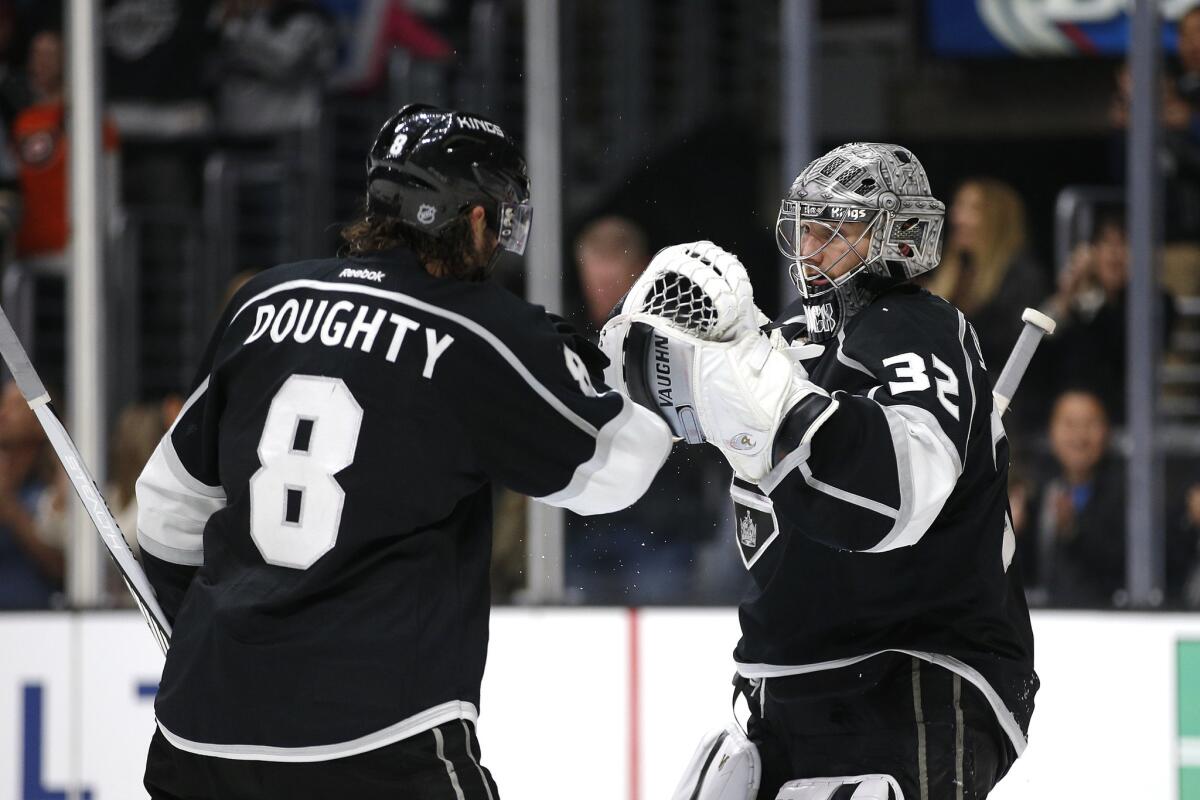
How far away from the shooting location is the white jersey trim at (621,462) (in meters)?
1.68

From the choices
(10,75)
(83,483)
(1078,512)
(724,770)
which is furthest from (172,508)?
(10,75)

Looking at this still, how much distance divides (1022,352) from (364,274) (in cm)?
88

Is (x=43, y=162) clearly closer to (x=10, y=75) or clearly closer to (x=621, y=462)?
(x=10, y=75)

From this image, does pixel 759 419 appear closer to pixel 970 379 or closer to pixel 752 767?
pixel 970 379

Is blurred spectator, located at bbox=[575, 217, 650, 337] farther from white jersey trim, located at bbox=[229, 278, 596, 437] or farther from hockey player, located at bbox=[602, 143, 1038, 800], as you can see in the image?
white jersey trim, located at bbox=[229, 278, 596, 437]

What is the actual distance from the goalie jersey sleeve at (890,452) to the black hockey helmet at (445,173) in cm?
39

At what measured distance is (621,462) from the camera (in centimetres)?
169

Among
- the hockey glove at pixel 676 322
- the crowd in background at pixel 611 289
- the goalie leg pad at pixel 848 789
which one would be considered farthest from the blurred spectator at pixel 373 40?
the goalie leg pad at pixel 848 789

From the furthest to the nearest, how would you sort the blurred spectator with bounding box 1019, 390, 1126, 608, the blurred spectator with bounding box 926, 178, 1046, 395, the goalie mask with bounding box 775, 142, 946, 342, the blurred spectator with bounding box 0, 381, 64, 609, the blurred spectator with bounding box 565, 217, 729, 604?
the blurred spectator with bounding box 0, 381, 64, 609, the blurred spectator with bounding box 926, 178, 1046, 395, the blurred spectator with bounding box 1019, 390, 1126, 608, the blurred spectator with bounding box 565, 217, 729, 604, the goalie mask with bounding box 775, 142, 946, 342

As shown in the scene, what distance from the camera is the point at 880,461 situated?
169 cm

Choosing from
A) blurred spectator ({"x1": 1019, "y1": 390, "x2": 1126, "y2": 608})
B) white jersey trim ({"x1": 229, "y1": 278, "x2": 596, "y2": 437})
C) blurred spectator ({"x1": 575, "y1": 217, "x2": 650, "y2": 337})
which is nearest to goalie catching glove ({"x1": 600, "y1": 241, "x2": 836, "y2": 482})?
white jersey trim ({"x1": 229, "y1": 278, "x2": 596, "y2": 437})

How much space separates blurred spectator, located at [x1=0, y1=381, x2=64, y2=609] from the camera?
13.9 feet

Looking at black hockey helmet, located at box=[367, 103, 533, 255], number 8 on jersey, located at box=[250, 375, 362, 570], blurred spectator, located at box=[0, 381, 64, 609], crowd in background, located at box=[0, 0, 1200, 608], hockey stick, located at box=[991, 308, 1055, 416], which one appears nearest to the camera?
number 8 on jersey, located at box=[250, 375, 362, 570]

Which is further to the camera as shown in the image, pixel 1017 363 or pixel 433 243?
pixel 1017 363
